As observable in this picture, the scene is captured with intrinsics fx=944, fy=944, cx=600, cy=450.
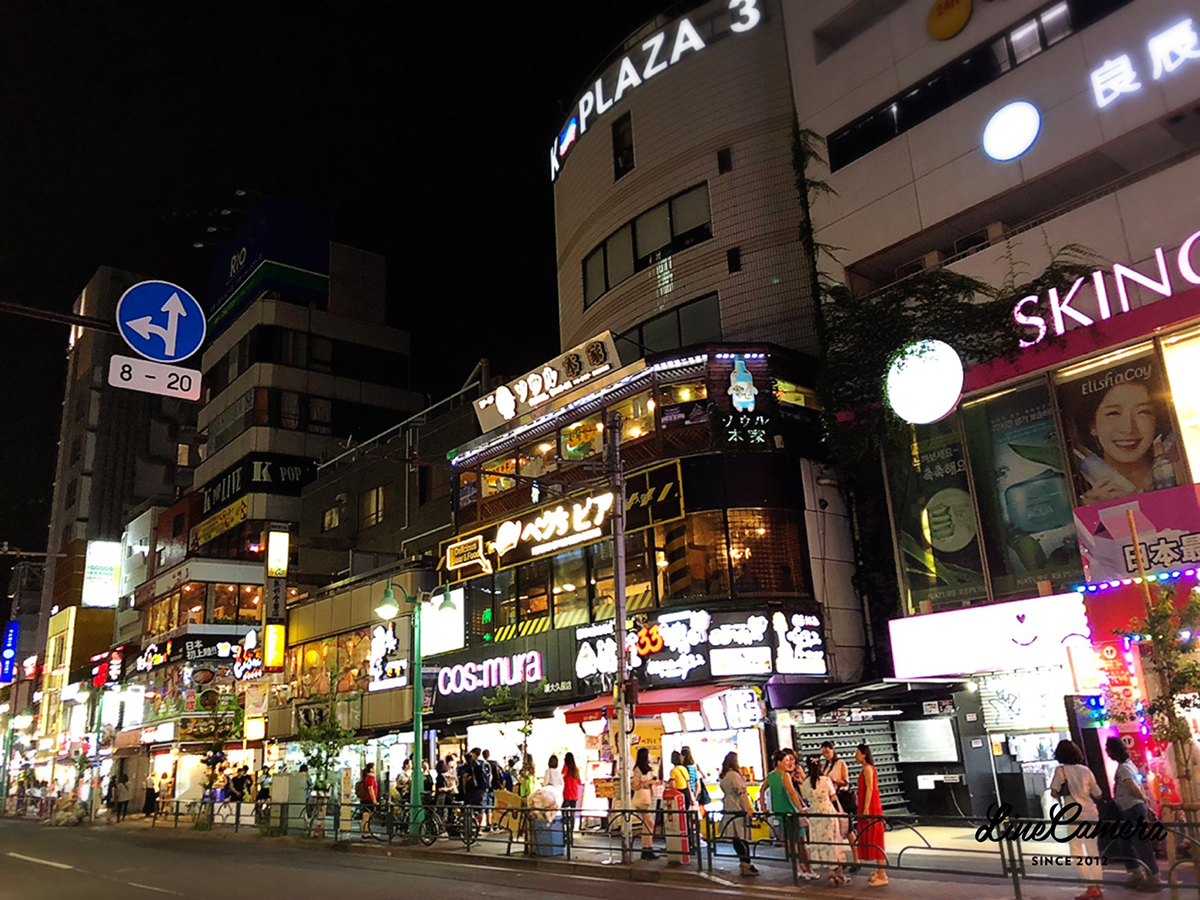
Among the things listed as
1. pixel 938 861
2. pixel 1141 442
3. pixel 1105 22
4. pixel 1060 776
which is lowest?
pixel 938 861

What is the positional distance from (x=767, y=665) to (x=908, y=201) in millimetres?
12499

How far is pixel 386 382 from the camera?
5728cm

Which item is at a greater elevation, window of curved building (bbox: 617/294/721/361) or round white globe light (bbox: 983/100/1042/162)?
round white globe light (bbox: 983/100/1042/162)

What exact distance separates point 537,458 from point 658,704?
31.9 feet

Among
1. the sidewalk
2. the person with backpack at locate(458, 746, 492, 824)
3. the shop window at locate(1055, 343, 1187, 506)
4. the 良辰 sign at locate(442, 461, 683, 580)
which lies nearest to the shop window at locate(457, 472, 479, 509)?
the 良辰 sign at locate(442, 461, 683, 580)

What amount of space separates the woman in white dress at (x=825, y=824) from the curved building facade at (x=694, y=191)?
14.6m

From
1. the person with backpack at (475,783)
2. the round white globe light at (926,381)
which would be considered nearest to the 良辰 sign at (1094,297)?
the round white globe light at (926,381)

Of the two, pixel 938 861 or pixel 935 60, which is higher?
pixel 935 60

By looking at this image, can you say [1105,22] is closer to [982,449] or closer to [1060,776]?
[982,449]

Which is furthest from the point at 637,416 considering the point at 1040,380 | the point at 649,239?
the point at 1040,380

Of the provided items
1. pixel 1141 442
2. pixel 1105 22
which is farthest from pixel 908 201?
pixel 1141 442

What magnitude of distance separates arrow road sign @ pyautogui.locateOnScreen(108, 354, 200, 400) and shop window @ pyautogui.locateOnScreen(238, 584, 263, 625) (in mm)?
41747

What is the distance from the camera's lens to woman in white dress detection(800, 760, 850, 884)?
45.6 feet

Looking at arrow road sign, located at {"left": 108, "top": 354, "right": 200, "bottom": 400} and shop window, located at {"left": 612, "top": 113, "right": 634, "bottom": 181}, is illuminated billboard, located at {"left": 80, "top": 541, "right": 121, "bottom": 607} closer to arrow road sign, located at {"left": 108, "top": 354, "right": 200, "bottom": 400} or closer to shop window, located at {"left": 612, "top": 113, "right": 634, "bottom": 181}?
shop window, located at {"left": 612, "top": 113, "right": 634, "bottom": 181}
